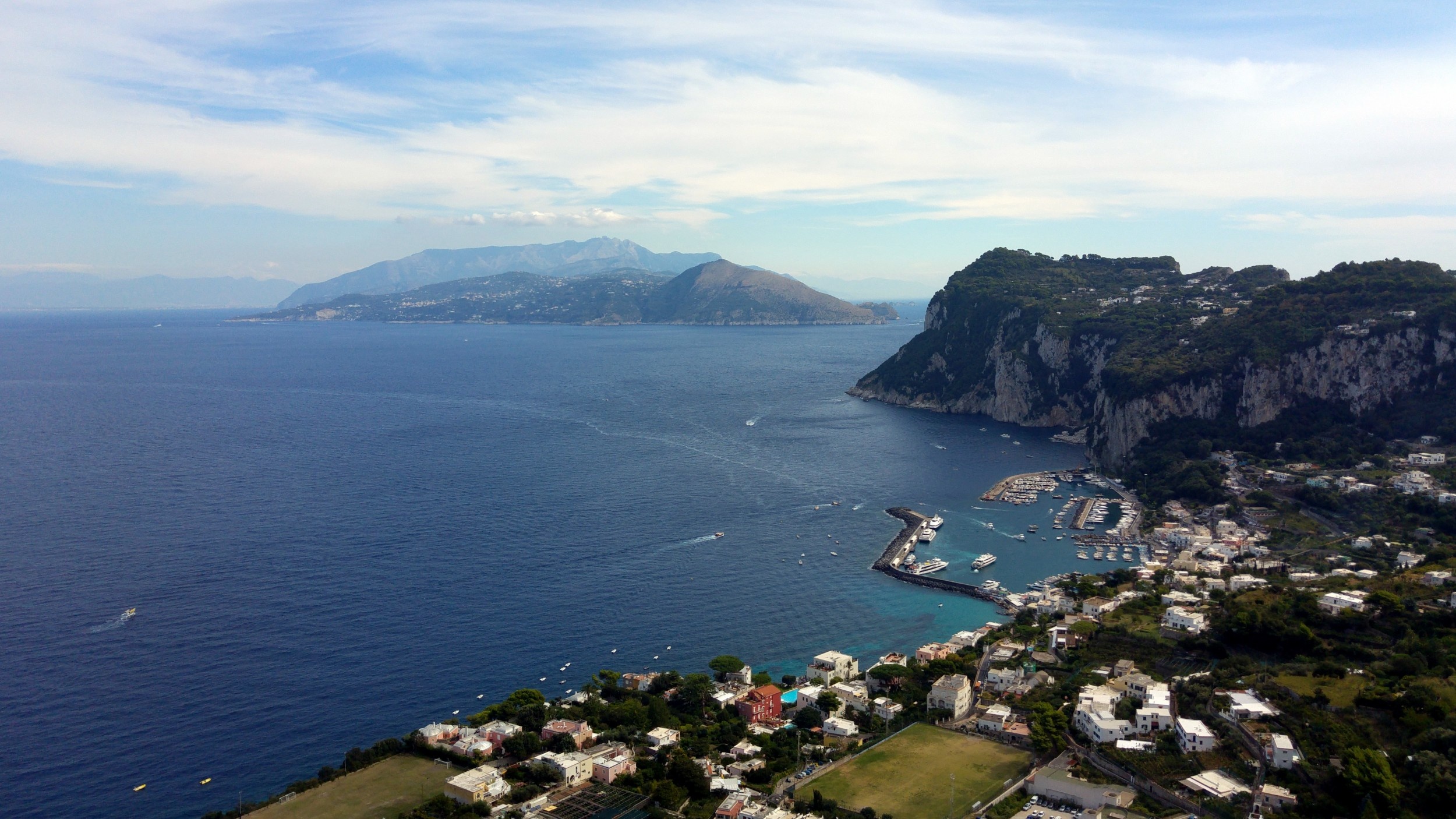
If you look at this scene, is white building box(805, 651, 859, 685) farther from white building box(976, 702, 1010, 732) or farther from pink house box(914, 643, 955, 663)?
white building box(976, 702, 1010, 732)

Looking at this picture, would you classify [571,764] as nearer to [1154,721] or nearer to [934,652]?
[934,652]

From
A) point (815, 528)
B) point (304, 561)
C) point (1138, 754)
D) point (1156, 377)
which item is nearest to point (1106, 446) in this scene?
point (1156, 377)

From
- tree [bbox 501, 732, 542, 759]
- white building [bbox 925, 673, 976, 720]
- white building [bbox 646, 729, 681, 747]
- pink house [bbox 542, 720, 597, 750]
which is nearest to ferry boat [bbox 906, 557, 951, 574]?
white building [bbox 925, 673, 976, 720]

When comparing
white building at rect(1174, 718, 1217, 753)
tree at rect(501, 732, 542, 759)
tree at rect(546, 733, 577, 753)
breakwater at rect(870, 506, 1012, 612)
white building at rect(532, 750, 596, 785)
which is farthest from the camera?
breakwater at rect(870, 506, 1012, 612)

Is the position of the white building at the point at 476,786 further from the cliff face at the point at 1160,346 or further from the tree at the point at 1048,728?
the cliff face at the point at 1160,346

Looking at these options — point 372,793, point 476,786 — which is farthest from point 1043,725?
point 372,793

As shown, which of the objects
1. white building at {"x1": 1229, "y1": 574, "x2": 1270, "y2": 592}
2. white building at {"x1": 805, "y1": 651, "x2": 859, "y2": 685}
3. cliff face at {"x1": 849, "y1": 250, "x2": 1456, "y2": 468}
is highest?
cliff face at {"x1": 849, "y1": 250, "x2": 1456, "y2": 468}

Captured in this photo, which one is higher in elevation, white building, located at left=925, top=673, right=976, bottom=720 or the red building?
white building, located at left=925, top=673, right=976, bottom=720

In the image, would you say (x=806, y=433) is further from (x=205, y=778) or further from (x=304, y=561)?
(x=205, y=778)
